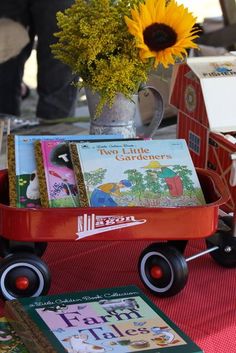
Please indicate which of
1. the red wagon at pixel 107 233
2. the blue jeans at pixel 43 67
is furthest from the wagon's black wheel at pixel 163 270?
the blue jeans at pixel 43 67

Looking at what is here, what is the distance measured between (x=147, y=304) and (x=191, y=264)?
22 centimetres

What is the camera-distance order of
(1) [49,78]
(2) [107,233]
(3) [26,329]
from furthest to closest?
Result: 1. (1) [49,78]
2. (2) [107,233]
3. (3) [26,329]

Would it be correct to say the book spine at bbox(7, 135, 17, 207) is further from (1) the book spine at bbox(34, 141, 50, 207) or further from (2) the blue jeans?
(2) the blue jeans

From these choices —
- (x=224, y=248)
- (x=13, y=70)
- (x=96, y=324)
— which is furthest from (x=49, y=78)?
(x=96, y=324)

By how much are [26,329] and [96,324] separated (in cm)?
9

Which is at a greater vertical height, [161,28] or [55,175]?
[161,28]

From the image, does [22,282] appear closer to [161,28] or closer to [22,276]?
[22,276]

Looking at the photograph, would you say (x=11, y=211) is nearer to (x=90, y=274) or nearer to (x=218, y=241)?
(x=90, y=274)

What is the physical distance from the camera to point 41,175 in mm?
1008

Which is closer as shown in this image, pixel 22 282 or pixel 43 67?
pixel 22 282

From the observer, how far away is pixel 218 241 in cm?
114

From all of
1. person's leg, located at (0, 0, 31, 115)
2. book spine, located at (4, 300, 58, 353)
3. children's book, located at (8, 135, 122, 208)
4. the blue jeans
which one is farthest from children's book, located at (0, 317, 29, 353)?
person's leg, located at (0, 0, 31, 115)

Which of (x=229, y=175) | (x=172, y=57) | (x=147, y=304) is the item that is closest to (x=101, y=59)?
(x=172, y=57)

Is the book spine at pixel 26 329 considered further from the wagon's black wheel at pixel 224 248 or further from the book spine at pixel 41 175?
→ the wagon's black wheel at pixel 224 248
